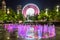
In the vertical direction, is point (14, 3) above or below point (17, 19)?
above

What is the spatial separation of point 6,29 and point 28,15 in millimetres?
830

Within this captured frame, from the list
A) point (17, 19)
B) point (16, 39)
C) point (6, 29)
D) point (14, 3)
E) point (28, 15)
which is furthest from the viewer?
point (14, 3)

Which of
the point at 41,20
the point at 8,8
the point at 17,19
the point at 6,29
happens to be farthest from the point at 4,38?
the point at 8,8

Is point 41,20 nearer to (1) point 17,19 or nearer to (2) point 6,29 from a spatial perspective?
(1) point 17,19

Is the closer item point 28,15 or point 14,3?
point 28,15

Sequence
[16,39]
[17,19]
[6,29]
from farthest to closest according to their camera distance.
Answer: [17,19], [6,29], [16,39]

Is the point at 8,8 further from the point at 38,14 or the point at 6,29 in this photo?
the point at 6,29

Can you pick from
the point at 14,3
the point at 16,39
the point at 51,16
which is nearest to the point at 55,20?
the point at 51,16

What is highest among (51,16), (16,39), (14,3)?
(14,3)

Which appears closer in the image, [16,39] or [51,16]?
[16,39]

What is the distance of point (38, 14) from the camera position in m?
3.70

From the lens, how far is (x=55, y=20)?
139 inches

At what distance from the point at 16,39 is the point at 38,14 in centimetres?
128

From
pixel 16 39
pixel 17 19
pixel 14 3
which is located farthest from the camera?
pixel 14 3
